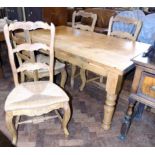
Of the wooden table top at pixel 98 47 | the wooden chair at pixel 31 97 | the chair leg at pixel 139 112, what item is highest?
the wooden table top at pixel 98 47

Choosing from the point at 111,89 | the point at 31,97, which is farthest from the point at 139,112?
the point at 31,97

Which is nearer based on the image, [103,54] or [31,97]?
[31,97]

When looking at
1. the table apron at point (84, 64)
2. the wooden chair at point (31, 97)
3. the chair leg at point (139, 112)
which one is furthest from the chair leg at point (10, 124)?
the chair leg at point (139, 112)

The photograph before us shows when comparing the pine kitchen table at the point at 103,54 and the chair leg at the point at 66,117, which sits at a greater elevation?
the pine kitchen table at the point at 103,54

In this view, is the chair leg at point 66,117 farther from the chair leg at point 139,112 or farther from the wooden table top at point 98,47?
the chair leg at point 139,112

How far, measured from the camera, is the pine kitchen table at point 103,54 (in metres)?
1.46

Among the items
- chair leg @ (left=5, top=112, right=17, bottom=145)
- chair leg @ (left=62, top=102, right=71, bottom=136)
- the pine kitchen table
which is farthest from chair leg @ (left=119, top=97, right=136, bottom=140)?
chair leg @ (left=5, top=112, right=17, bottom=145)

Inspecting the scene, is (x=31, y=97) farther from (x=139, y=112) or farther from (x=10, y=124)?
(x=139, y=112)

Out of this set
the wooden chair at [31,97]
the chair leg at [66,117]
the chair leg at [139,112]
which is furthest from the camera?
the chair leg at [139,112]

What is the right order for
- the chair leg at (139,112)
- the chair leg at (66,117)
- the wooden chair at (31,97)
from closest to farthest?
the wooden chair at (31,97) → the chair leg at (66,117) → the chair leg at (139,112)

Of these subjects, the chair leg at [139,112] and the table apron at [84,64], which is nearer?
the table apron at [84,64]

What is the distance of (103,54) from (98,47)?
0.18 m

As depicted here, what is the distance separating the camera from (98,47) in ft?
5.81
